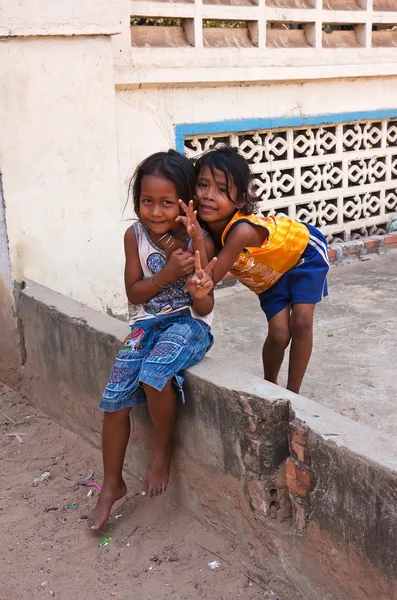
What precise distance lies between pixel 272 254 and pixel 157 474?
1.08 m

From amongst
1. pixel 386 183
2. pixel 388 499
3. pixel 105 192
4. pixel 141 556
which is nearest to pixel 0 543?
pixel 141 556

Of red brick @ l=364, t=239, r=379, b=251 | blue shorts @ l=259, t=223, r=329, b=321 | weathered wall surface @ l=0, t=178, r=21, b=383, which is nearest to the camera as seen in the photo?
blue shorts @ l=259, t=223, r=329, b=321

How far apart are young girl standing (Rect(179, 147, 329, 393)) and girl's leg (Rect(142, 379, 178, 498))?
1.67 ft

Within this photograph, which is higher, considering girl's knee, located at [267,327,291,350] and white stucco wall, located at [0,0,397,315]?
white stucco wall, located at [0,0,397,315]

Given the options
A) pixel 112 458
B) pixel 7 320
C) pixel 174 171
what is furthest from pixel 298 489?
pixel 7 320

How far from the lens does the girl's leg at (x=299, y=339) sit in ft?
11.5

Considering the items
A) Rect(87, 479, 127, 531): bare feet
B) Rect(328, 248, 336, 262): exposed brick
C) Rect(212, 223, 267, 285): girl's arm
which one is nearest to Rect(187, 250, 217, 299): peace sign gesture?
Rect(212, 223, 267, 285): girl's arm

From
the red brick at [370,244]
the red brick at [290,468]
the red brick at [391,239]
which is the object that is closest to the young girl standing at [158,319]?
the red brick at [290,468]

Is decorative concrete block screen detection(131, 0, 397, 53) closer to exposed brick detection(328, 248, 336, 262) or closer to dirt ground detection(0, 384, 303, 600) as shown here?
exposed brick detection(328, 248, 336, 262)

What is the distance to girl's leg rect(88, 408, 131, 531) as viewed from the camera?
122 inches

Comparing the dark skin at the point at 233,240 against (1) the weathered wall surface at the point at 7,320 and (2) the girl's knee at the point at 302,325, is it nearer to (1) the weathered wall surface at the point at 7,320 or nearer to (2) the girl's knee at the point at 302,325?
(2) the girl's knee at the point at 302,325

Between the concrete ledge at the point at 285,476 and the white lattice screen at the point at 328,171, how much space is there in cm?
276

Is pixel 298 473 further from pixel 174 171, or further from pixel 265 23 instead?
pixel 265 23

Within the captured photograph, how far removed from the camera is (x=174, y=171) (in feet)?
9.72
